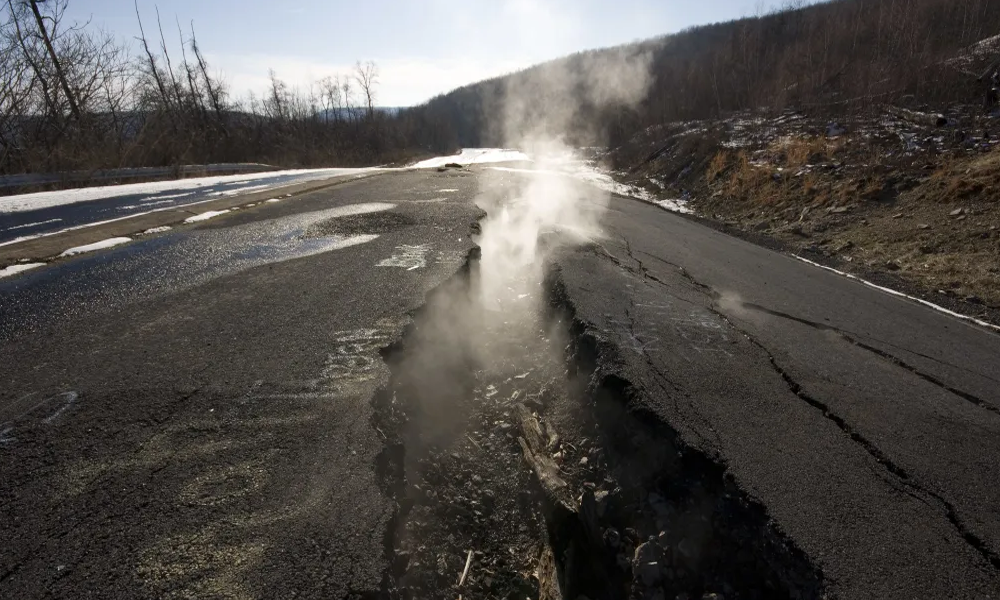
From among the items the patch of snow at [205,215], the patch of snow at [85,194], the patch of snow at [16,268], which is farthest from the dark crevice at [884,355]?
the patch of snow at [85,194]

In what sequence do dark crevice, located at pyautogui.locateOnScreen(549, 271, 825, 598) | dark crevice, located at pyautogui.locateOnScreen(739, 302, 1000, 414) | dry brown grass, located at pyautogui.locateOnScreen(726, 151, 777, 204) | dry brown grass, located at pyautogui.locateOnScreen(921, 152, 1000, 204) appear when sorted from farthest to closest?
1. dry brown grass, located at pyautogui.locateOnScreen(726, 151, 777, 204)
2. dry brown grass, located at pyautogui.locateOnScreen(921, 152, 1000, 204)
3. dark crevice, located at pyautogui.locateOnScreen(739, 302, 1000, 414)
4. dark crevice, located at pyautogui.locateOnScreen(549, 271, 825, 598)

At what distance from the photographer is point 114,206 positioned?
775 centimetres

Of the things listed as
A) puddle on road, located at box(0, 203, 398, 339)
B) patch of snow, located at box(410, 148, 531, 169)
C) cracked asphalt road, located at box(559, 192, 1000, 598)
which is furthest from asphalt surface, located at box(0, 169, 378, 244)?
patch of snow, located at box(410, 148, 531, 169)

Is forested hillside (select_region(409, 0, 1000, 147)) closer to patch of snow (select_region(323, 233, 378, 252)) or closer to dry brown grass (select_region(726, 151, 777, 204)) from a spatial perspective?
dry brown grass (select_region(726, 151, 777, 204))

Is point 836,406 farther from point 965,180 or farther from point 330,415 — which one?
point 965,180

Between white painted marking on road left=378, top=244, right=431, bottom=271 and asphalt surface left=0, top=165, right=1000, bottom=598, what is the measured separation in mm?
85

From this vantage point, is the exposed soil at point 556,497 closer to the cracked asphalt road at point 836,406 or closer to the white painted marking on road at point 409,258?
the cracked asphalt road at point 836,406

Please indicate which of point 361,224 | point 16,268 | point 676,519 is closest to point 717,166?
point 361,224

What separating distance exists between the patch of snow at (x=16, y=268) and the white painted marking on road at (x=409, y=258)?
2994 millimetres

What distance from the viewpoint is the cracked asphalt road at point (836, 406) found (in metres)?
1.89

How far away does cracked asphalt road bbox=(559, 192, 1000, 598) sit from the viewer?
1.89m

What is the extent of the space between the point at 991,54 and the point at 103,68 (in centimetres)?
2962

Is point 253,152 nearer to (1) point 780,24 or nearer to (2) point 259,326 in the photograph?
(2) point 259,326

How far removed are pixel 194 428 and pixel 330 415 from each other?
0.58 metres
